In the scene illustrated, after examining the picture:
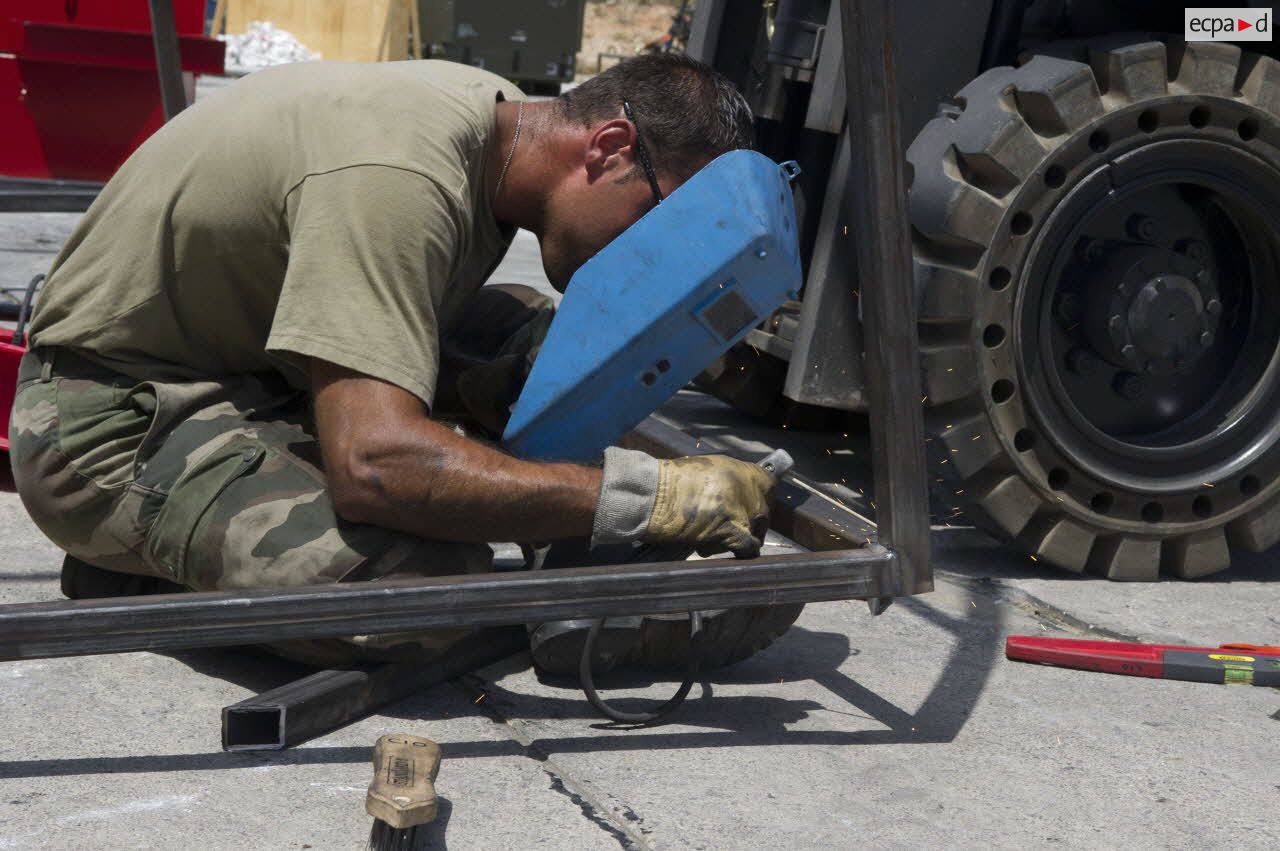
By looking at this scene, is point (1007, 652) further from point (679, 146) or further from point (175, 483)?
point (175, 483)

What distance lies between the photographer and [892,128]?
2225 mm

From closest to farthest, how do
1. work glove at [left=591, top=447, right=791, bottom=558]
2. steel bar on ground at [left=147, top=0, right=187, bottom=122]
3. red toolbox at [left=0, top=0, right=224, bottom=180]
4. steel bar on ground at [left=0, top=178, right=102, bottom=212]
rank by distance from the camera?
work glove at [left=591, top=447, right=791, bottom=558]
steel bar on ground at [left=147, top=0, right=187, bottom=122]
steel bar on ground at [left=0, top=178, right=102, bottom=212]
red toolbox at [left=0, top=0, right=224, bottom=180]

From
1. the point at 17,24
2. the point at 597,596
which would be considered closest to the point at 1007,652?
the point at 597,596

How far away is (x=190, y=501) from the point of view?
2422mm

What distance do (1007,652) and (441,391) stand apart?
1.22m

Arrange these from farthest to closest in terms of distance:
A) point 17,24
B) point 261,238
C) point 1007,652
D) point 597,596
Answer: point 17,24 < point 1007,652 < point 261,238 < point 597,596

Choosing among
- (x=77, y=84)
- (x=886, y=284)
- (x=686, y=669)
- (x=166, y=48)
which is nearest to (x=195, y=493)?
(x=686, y=669)

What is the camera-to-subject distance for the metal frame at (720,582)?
6.62 feet

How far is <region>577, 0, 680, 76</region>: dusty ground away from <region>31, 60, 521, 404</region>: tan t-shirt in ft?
78.7

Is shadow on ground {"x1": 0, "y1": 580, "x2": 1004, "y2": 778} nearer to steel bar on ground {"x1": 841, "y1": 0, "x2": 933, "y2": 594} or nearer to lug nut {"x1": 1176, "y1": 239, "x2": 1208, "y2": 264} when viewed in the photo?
steel bar on ground {"x1": 841, "y1": 0, "x2": 933, "y2": 594}

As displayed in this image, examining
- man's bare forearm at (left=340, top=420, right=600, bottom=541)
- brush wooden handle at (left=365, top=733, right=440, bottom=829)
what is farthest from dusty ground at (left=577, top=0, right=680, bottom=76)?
brush wooden handle at (left=365, top=733, right=440, bottom=829)

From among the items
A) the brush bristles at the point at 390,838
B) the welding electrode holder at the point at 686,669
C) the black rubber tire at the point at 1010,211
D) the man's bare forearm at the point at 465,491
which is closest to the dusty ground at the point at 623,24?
the black rubber tire at the point at 1010,211

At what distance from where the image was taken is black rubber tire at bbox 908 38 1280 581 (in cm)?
299

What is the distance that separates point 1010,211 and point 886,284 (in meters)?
0.86
